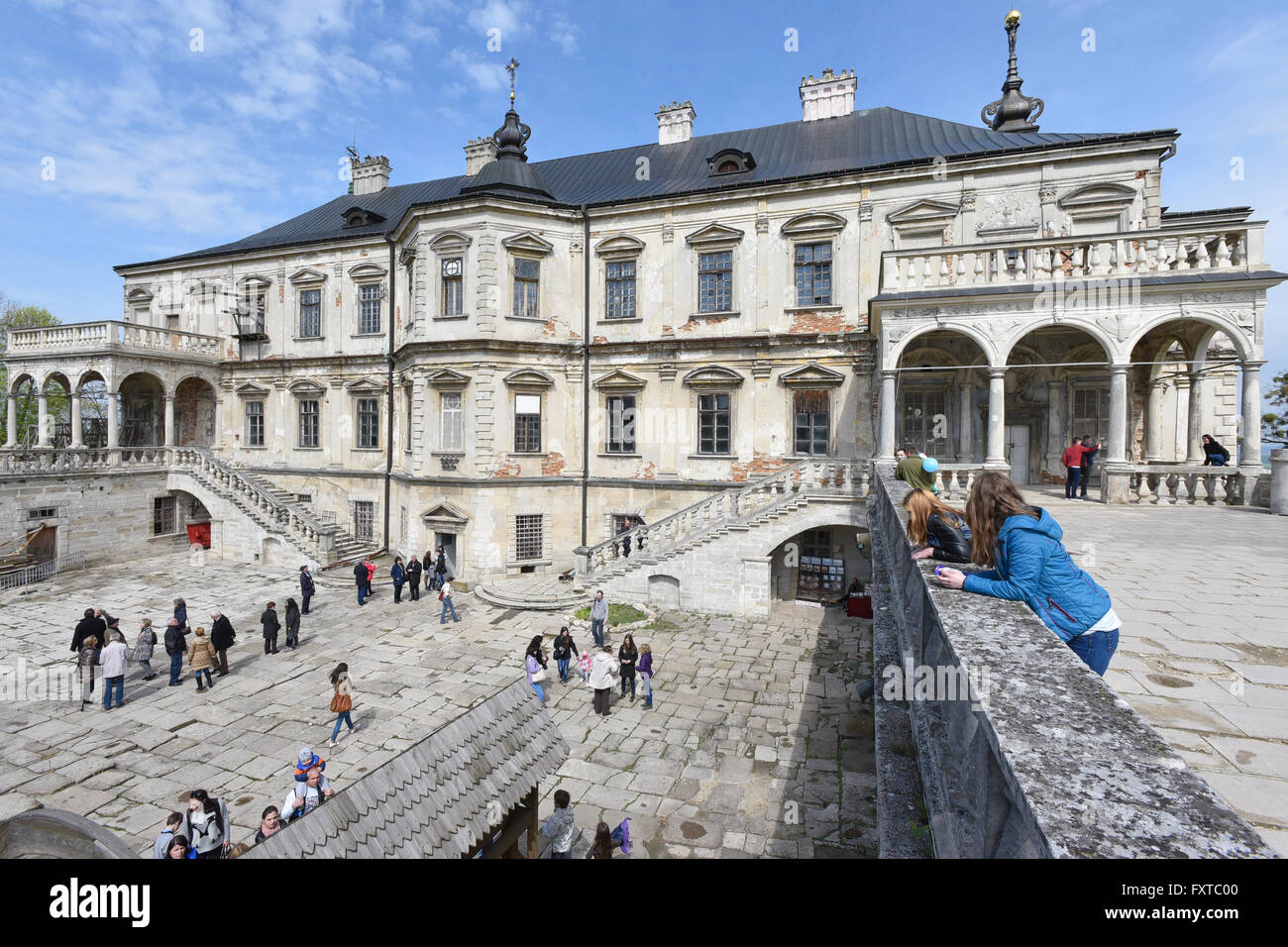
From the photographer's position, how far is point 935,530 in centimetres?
503

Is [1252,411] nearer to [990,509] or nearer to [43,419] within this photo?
[990,509]

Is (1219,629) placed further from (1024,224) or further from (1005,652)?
(1024,224)

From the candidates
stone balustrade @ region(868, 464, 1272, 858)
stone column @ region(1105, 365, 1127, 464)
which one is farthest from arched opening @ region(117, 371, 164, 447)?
stone column @ region(1105, 365, 1127, 464)

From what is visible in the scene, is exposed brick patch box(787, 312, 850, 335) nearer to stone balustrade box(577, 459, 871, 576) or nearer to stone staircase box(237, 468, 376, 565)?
stone balustrade box(577, 459, 871, 576)

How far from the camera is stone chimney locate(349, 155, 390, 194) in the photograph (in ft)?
105

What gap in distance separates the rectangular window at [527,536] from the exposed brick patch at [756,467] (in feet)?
24.8

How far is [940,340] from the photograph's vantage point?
1916cm

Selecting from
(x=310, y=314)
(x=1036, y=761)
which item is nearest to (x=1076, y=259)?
(x=1036, y=761)

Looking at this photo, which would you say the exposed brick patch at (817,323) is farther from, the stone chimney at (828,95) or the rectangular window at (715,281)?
the stone chimney at (828,95)

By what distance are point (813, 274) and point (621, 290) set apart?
722 cm

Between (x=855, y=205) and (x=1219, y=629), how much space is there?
17984 mm

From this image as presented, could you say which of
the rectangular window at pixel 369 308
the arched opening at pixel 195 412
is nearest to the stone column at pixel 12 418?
the arched opening at pixel 195 412
